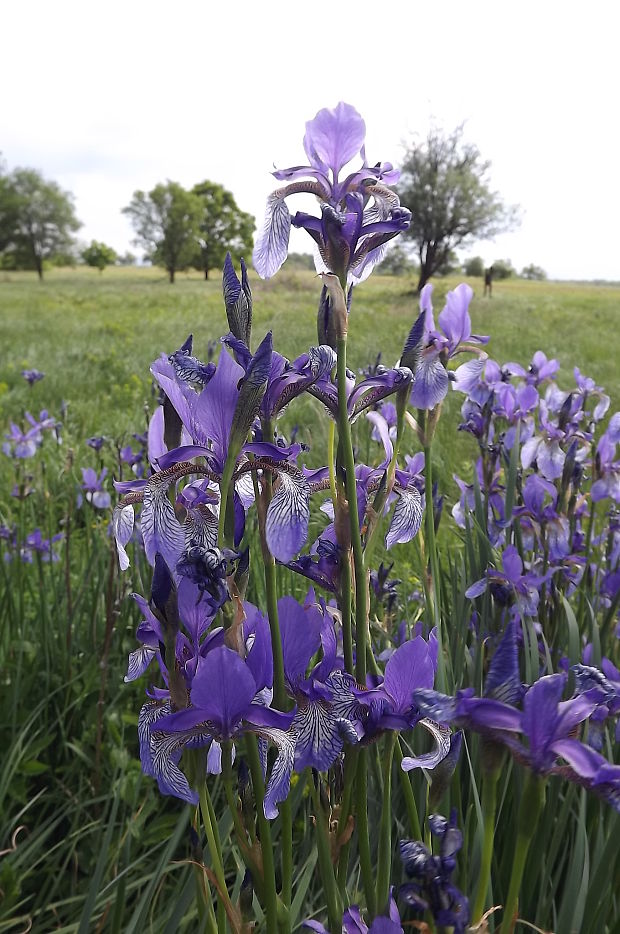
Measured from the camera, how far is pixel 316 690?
0.81m

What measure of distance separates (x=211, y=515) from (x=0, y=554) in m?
2.09

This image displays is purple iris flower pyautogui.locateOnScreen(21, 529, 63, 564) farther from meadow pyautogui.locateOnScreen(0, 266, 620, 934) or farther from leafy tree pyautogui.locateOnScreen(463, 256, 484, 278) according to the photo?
leafy tree pyautogui.locateOnScreen(463, 256, 484, 278)

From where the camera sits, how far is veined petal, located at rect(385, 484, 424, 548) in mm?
979

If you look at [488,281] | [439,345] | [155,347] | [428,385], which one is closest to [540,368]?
[439,345]

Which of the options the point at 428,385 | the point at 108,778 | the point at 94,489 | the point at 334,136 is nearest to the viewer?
the point at 334,136

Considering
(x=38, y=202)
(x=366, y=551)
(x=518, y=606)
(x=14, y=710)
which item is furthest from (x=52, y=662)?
(x=38, y=202)

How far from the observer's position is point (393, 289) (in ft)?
112

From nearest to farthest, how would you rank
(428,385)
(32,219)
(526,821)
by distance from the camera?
(526,821) < (428,385) < (32,219)

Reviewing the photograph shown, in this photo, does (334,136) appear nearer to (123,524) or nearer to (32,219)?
(123,524)

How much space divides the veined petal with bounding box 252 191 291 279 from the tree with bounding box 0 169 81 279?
60585mm

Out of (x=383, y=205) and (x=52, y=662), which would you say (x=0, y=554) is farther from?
(x=383, y=205)

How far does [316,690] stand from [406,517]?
30 centimetres

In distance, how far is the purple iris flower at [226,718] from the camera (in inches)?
28.2

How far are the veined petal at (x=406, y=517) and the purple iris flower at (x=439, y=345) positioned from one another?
0.73ft
